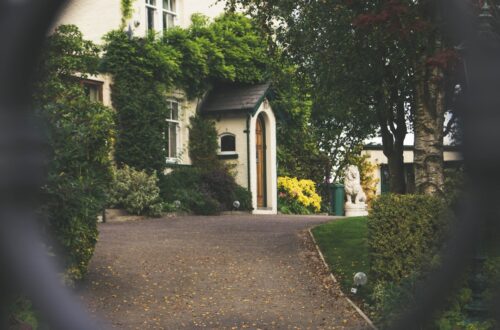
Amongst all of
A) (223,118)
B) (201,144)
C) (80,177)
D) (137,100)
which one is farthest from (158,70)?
(80,177)

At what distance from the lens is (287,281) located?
8.33 metres

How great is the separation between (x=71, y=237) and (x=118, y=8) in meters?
10.9

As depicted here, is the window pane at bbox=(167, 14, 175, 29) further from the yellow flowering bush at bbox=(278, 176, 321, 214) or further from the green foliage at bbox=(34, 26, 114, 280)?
the green foliage at bbox=(34, 26, 114, 280)

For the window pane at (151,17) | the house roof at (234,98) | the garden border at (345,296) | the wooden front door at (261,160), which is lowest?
the garden border at (345,296)

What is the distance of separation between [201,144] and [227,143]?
1308 mm

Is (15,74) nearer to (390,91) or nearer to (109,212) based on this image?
(390,91)

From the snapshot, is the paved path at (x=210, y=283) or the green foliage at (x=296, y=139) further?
the green foliage at (x=296, y=139)

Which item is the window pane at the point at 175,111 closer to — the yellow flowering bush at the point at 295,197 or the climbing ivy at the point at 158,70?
the climbing ivy at the point at 158,70

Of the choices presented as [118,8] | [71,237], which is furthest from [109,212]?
[71,237]

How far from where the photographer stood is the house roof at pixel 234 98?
18734 millimetres

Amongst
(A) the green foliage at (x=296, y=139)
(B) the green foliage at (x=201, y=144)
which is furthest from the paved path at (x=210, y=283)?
(A) the green foliage at (x=296, y=139)

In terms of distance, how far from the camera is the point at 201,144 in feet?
59.8

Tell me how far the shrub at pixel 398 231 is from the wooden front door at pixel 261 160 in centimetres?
1254

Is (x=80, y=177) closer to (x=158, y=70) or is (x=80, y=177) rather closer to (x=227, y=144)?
(x=158, y=70)
